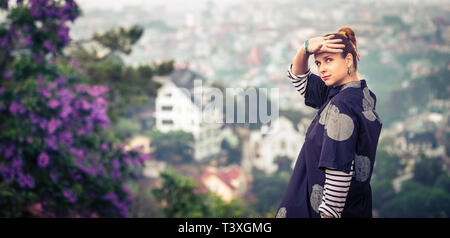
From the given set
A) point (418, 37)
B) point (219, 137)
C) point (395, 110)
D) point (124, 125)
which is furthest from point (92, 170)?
point (418, 37)

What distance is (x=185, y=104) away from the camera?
13.4m

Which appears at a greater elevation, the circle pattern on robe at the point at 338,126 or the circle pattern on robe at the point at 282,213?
the circle pattern on robe at the point at 338,126

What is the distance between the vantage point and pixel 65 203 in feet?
12.9

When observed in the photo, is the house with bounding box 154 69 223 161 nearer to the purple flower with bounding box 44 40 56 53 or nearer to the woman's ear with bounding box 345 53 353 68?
the purple flower with bounding box 44 40 56 53

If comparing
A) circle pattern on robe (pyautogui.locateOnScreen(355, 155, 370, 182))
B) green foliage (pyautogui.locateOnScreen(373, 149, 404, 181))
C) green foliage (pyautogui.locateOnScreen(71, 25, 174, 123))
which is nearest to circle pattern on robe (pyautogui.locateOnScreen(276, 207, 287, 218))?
circle pattern on robe (pyautogui.locateOnScreen(355, 155, 370, 182))

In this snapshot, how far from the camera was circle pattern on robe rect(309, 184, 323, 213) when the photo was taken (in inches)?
49.0

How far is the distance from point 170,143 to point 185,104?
1.37m

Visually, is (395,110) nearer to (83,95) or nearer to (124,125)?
(124,125)

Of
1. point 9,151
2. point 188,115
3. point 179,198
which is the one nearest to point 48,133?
point 9,151

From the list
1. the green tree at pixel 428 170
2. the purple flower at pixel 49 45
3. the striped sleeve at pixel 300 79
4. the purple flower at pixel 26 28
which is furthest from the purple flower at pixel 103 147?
the green tree at pixel 428 170

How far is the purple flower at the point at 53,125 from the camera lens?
386 cm

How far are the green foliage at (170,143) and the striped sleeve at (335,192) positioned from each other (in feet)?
39.8

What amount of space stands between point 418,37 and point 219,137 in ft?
26.8

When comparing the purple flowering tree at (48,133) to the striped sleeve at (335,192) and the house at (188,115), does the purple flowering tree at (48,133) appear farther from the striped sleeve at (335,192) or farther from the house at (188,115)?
the house at (188,115)
